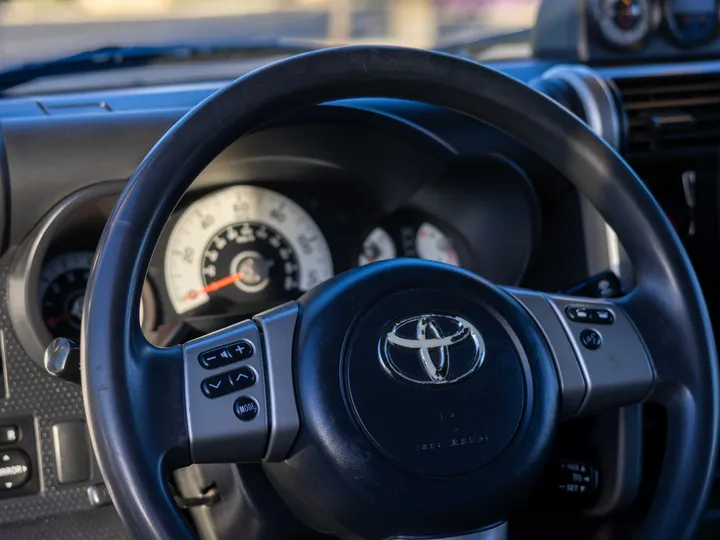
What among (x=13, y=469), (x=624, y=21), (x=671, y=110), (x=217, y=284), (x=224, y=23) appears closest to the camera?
(x=13, y=469)

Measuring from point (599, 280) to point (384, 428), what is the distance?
1.44 ft

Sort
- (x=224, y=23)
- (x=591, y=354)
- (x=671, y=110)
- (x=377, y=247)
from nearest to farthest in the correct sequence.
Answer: (x=591, y=354), (x=377, y=247), (x=671, y=110), (x=224, y=23)

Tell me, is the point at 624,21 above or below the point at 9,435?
above

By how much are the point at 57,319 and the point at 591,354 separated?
0.75 meters

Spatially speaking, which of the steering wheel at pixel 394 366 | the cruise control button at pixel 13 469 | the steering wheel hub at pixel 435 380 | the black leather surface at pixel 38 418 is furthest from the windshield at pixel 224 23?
the cruise control button at pixel 13 469

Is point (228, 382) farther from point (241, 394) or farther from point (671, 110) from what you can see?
point (671, 110)

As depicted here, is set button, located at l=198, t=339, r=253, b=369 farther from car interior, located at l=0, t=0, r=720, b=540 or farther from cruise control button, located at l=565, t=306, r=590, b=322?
cruise control button, located at l=565, t=306, r=590, b=322

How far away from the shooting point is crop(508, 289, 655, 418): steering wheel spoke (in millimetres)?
1175

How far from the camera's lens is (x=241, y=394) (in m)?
1.04

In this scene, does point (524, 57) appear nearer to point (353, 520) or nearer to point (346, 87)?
point (346, 87)

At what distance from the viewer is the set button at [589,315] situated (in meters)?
1.21

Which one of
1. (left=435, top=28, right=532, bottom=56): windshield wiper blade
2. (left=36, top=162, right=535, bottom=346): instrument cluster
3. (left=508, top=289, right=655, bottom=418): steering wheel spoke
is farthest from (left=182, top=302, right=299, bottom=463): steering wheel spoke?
(left=435, top=28, right=532, bottom=56): windshield wiper blade

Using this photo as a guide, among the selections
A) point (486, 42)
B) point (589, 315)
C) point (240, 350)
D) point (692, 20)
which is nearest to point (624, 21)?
point (692, 20)

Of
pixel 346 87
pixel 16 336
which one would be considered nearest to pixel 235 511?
pixel 16 336
